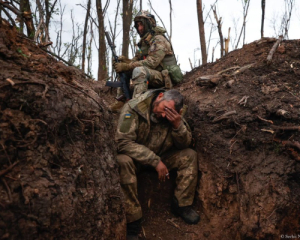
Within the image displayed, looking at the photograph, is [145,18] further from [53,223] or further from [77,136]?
[53,223]

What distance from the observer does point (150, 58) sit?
594 centimetres

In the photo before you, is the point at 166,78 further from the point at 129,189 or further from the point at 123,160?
the point at 129,189

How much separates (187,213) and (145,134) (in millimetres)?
1142

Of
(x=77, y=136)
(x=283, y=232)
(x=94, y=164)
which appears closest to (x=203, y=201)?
(x=283, y=232)

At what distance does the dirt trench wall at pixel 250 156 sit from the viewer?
11.0 ft

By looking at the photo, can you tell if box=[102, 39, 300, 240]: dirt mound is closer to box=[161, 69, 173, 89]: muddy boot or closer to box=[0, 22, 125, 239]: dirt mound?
box=[0, 22, 125, 239]: dirt mound

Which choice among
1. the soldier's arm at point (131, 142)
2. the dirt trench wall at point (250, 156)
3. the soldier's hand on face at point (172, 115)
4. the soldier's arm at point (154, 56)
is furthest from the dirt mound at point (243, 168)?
the soldier's arm at point (154, 56)

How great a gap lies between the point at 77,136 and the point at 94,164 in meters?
0.34

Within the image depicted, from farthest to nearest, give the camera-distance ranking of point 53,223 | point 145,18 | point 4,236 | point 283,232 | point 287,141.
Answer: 1. point 145,18
2. point 287,141
3. point 283,232
4. point 53,223
5. point 4,236

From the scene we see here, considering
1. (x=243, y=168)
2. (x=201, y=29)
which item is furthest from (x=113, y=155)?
(x=201, y=29)

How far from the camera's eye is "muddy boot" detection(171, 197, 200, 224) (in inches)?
150

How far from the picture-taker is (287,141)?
11.8 ft

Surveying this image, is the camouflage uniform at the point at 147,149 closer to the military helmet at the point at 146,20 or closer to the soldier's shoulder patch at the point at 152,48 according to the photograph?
the soldier's shoulder patch at the point at 152,48

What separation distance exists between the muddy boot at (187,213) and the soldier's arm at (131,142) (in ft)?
2.26
